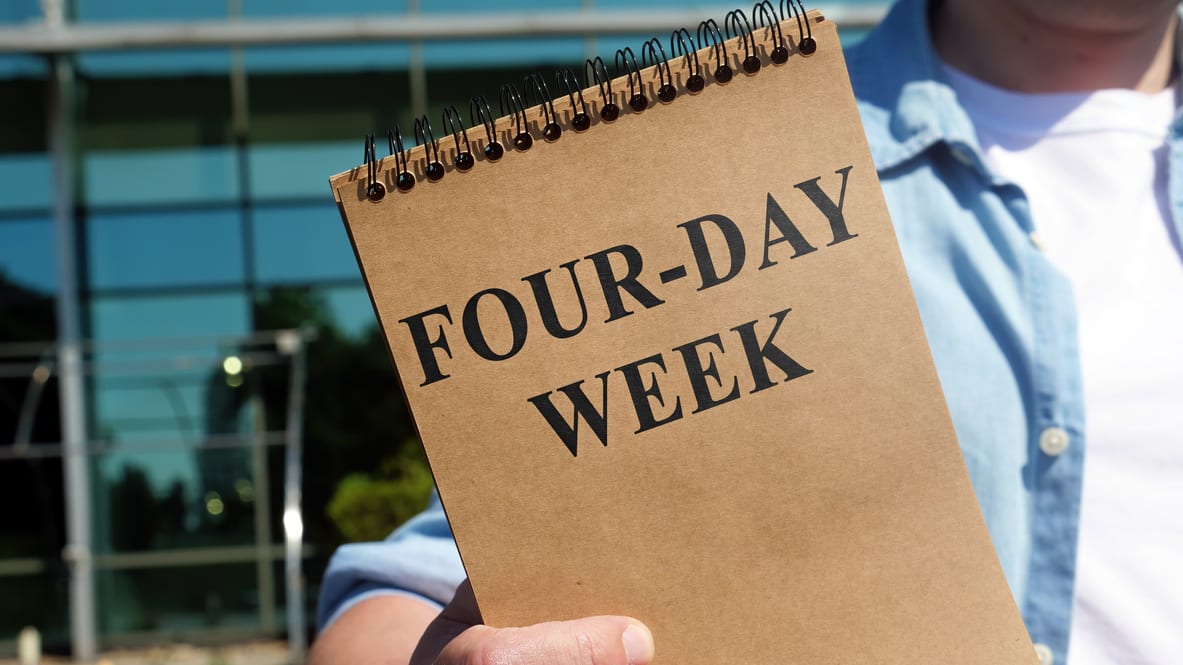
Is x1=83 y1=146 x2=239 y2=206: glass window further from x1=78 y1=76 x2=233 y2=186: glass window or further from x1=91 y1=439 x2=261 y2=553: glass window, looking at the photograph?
x1=91 y1=439 x2=261 y2=553: glass window

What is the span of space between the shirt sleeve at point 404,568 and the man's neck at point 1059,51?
0.78m

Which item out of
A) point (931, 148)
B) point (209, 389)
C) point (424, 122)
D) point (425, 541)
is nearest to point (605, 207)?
point (424, 122)

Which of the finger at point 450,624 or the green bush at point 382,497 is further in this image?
the green bush at point 382,497

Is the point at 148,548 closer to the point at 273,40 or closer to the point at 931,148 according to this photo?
the point at 273,40

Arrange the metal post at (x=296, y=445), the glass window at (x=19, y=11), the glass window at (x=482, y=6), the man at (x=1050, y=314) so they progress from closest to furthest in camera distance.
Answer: the man at (x=1050, y=314) < the metal post at (x=296, y=445) < the glass window at (x=19, y=11) < the glass window at (x=482, y=6)

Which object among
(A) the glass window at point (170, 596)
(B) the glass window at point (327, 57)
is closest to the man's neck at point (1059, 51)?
(B) the glass window at point (327, 57)

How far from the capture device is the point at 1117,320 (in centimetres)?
110

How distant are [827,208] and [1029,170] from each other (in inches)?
23.3

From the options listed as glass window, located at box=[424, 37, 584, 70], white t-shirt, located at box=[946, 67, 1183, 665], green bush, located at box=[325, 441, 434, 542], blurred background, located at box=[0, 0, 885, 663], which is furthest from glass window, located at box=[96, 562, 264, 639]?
white t-shirt, located at box=[946, 67, 1183, 665]

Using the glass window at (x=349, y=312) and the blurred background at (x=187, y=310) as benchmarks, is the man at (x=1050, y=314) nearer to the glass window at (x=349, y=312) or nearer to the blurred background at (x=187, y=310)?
the blurred background at (x=187, y=310)

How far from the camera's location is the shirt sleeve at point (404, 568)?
1.02 meters

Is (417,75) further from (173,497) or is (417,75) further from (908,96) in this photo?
(908,96)

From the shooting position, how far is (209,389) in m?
7.91

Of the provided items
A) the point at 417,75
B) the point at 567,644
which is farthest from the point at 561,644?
the point at 417,75
